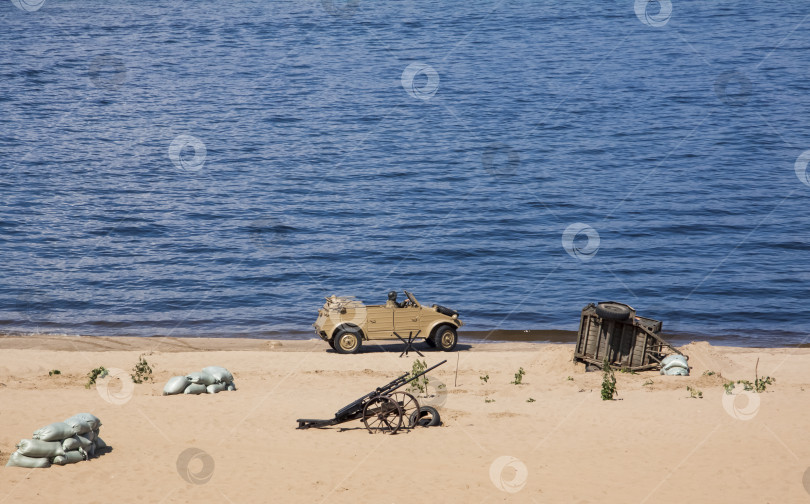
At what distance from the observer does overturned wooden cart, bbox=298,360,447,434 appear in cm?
1659

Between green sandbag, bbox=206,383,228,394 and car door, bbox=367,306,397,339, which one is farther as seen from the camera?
car door, bbox=367,306,397,339

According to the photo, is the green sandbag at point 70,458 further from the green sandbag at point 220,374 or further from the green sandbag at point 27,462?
the green sandbag at point 220,374

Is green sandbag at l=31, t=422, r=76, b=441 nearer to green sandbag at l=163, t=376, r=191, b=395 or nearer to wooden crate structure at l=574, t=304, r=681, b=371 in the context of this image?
green sandbag at l=163, t=376, r=191, b=395

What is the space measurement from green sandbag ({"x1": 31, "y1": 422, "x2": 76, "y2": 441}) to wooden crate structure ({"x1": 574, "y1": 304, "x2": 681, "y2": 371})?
38.1ft

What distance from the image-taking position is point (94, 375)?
66.6 ft

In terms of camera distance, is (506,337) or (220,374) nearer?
(220,374)

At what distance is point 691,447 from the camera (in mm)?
15891

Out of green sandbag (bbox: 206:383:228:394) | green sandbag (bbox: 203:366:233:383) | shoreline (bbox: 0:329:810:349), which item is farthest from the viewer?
shoreline (bbox: 0:329:810:349)

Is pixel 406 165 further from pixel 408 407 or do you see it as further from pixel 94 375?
pixel 408 407

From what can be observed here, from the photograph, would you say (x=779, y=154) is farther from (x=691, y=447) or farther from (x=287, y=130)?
(x=691, y=447)

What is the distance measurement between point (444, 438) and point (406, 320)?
739cm

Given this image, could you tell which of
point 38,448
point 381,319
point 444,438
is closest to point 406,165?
point 381,319

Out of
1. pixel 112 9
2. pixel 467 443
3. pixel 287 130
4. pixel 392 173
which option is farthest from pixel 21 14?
pixel 467 443

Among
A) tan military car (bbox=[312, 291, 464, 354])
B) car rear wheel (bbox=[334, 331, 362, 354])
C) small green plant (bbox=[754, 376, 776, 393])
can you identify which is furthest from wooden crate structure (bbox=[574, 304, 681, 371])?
car rear wheel (bbox=[334, 331, 362, 354])
